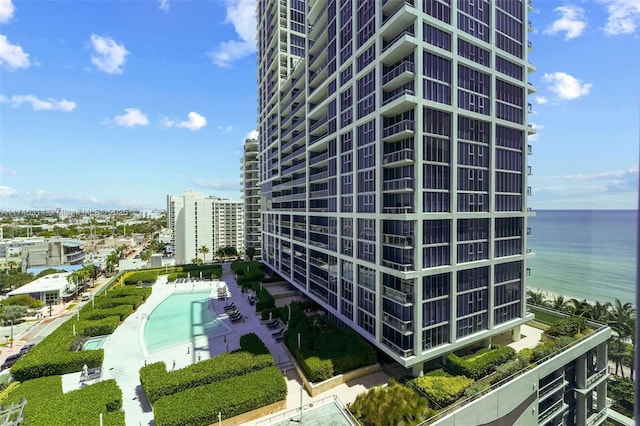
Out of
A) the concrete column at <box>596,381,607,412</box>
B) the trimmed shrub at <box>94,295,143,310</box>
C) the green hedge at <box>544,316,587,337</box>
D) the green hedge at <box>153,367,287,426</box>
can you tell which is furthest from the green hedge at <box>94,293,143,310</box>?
the concrete column at <box>596,381,607,412</box>

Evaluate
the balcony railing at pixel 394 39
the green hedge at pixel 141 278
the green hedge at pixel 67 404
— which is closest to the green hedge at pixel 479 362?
the green hedge at pixel 67 404

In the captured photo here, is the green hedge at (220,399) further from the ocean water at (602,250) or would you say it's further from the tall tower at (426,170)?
the ocean water at (602,250)

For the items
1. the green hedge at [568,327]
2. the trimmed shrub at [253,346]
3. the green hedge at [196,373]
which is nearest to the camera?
the green hedge at [196,373]

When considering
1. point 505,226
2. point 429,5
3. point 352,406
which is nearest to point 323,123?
point 429,5

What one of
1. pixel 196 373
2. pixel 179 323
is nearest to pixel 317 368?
pixel 196 373

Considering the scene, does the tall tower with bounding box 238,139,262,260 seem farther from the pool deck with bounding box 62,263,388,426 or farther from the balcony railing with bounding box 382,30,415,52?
the balcony railing with bounding box 382,30,415,52

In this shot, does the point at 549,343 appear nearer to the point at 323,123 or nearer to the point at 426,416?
the point at 426,416
